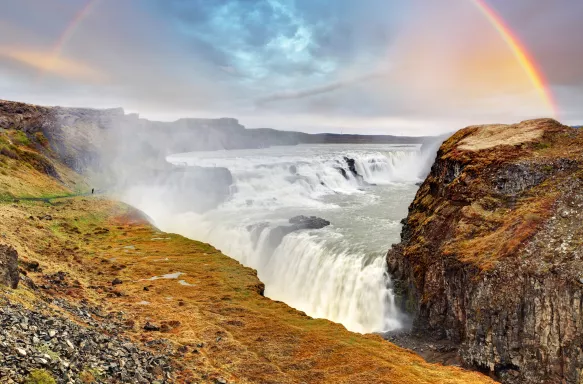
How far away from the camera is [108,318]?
1468 cm

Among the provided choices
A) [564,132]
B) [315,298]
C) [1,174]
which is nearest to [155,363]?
[315,298]

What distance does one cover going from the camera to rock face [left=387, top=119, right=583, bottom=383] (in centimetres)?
1358

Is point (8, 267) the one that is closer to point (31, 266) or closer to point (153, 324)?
point (153, 324)

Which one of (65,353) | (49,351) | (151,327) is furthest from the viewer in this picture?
(151,327)

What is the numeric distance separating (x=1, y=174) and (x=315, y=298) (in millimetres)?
35581

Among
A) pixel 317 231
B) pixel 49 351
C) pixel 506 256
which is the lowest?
pixel 317 231

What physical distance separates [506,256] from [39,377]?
53.5 feet

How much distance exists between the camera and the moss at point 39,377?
7196 mm

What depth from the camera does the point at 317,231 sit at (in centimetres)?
3459

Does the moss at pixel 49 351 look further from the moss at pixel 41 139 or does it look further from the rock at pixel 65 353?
the moss at pixel 41 139

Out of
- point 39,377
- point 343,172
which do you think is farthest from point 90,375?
point 343,172

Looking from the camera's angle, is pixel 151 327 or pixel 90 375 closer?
pixel 90 375

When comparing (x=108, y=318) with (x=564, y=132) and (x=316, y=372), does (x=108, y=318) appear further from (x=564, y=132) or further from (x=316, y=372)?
(x=564, y=132)

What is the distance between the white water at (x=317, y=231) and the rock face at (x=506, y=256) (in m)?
2.55
